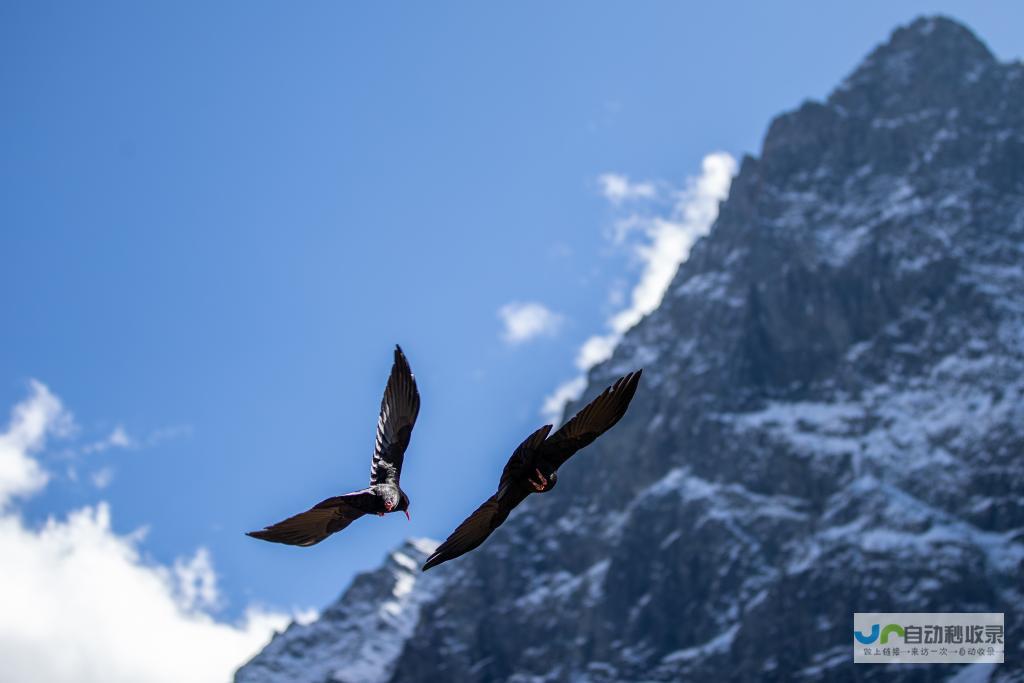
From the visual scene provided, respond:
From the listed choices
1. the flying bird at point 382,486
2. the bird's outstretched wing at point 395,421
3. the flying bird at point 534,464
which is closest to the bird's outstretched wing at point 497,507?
the flying bird at point 534,464

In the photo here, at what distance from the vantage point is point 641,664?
497 feet

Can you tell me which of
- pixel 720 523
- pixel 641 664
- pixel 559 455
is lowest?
pixel 559 455

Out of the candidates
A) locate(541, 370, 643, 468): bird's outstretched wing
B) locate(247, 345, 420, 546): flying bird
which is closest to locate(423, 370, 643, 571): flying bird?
locate(541, 370, 643, 468): bird's outstretched wing

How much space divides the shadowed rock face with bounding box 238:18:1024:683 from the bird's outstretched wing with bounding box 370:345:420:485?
122442mm

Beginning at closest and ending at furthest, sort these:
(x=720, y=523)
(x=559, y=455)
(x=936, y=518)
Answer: (x=559, y=455)
(x=936, y=518)
(x=720, y=523)

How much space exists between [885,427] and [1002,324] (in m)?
18.8

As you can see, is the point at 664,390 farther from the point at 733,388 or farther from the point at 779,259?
the point at 779,259

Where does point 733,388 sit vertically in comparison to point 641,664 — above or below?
above

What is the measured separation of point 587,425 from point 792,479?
15603 centimetres

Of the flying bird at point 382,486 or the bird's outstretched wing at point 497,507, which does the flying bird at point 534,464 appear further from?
the flying bird at point 382,486

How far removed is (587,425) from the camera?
35.0ft

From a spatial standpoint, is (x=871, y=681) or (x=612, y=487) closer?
(x=871, y=681)

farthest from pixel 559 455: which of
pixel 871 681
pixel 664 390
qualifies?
pixel 664 390

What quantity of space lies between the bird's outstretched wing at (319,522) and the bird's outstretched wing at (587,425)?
1376 mm
